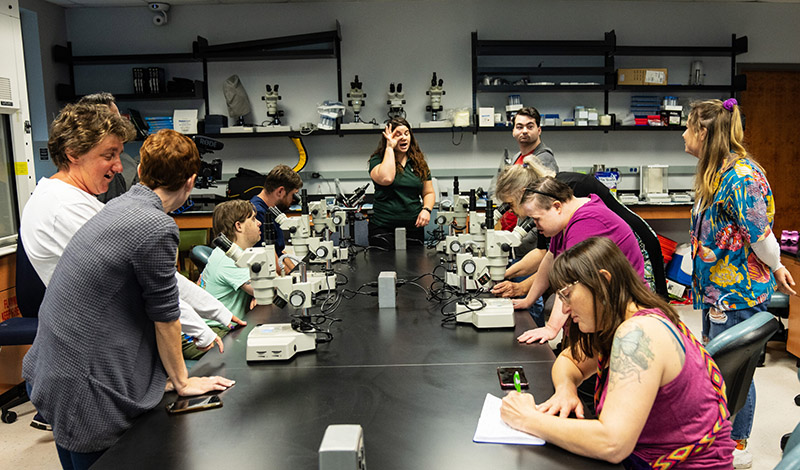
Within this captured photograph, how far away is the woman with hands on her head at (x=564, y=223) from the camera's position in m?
1.90

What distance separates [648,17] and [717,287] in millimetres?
4325

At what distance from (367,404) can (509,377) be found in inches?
15.3

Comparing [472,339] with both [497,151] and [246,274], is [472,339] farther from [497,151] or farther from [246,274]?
[497,151]

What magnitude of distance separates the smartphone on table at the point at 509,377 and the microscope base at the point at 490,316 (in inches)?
15.3

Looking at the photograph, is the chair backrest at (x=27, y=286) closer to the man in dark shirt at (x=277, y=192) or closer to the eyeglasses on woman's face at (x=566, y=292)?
the man in dark shirt at (x=277, y=192)

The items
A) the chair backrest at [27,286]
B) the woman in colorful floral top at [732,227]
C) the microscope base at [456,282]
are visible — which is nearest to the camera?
the woman in colorful floral top at [732,227]

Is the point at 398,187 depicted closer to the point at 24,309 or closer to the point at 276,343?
the point at 276,343

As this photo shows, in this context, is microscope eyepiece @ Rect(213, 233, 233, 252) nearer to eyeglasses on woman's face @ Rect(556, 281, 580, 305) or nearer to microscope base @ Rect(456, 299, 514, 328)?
microscope base @ Rect(456, 299, 514, 328)

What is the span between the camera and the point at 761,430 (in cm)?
280

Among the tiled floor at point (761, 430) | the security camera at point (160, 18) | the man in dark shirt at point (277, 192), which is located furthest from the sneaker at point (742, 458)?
the security camera at point (160, 18)

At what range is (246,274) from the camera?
2.47m

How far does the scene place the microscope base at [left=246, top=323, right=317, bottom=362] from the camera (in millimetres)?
1755

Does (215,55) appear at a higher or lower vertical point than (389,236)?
higher

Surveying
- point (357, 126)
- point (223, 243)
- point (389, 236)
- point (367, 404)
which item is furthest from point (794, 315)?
point (357, 126)
